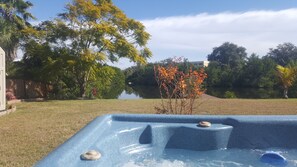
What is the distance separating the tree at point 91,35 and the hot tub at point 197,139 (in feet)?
34.3

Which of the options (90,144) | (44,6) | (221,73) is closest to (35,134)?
(90,144)

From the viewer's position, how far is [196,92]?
7312 millimetres

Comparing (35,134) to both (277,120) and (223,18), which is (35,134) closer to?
(277,120)

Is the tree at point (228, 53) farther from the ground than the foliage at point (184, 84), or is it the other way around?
the tree at point (228, 53)

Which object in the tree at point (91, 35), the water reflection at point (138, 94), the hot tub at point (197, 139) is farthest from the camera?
the water reflection at point (138, 94)

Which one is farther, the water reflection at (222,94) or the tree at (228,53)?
the tree at (228,53)

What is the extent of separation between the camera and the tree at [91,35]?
15.2 meters

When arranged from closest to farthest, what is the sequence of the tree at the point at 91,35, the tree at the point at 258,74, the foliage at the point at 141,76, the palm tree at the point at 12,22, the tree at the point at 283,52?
the palm tree at the point at 12,22, the tree at the point at 91,35, the tree at the point at 258,74, the foliage at the point at 141,76, the tree at the point at 283,52

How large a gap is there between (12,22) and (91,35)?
15.6 ft

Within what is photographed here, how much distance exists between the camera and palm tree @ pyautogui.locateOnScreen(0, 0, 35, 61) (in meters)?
14.8

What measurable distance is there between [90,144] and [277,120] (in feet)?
9.57

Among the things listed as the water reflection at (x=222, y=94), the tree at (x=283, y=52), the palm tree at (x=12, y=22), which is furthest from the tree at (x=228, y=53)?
the palm tree at (x=12, y=22)

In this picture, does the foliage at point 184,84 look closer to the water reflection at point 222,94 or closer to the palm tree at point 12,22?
the palm tree at point 12,22

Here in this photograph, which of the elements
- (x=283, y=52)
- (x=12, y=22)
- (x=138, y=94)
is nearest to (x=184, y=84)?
(x=12, y=22)
